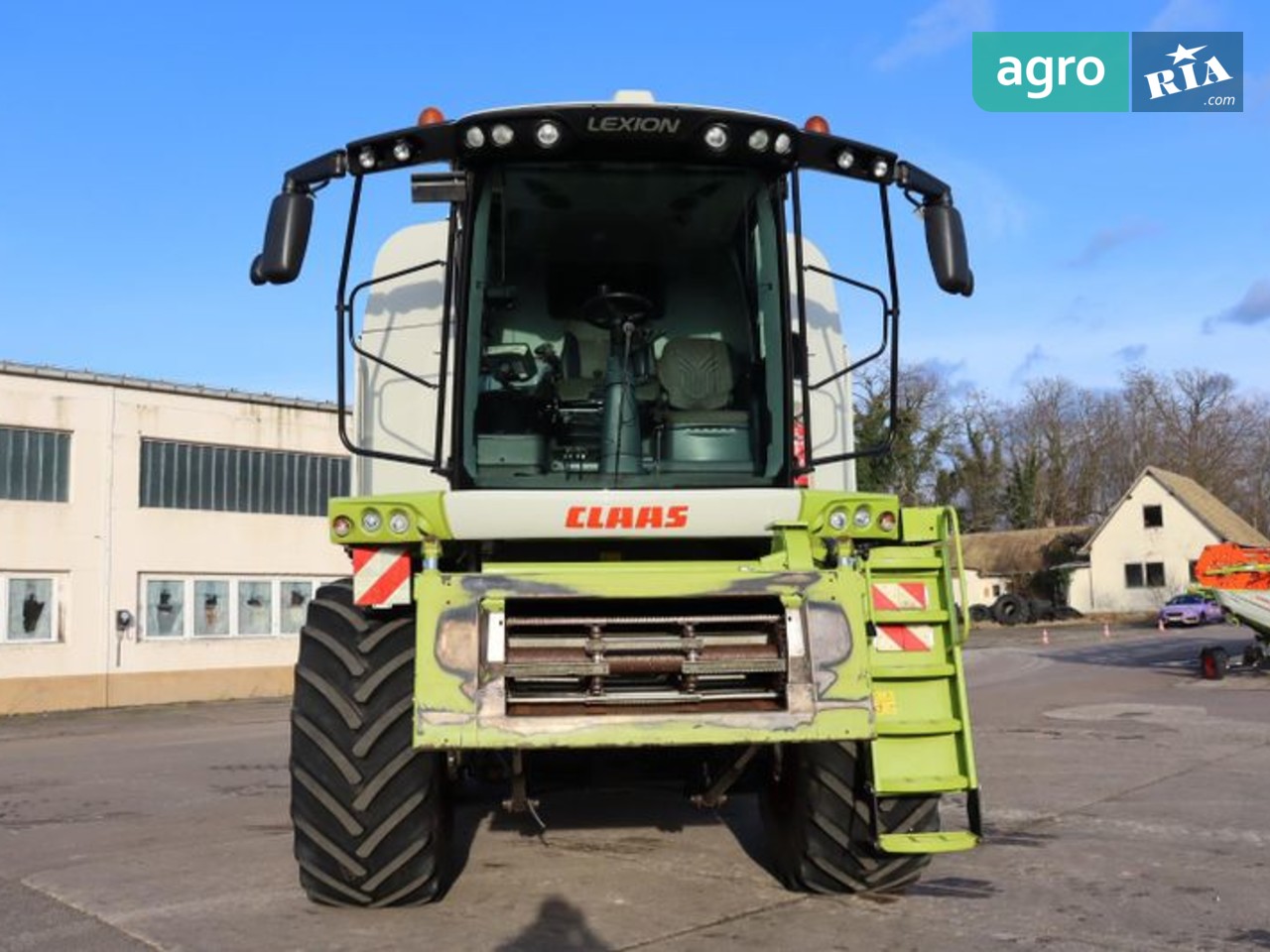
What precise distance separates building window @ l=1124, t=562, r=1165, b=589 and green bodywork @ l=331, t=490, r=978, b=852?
54.6 meters

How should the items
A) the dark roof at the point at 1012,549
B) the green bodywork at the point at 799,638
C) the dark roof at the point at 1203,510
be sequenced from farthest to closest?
the dark roof at the point at 1012,549 → the dark roof at the point at 1203,510 → the green bodywork at the point at 799,638

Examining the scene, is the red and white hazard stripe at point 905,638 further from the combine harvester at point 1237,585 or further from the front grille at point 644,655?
the combine harvester at point 1237,585

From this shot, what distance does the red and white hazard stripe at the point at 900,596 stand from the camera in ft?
17.4

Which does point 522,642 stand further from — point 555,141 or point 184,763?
point 184,763

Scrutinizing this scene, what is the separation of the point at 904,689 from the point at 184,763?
1024 centimetres

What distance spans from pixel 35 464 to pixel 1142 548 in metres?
47.9

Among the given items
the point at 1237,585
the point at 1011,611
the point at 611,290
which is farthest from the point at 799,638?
the point at 1011,611

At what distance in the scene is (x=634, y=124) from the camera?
5250mm

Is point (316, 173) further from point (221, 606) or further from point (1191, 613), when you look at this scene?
point (1191, 613)

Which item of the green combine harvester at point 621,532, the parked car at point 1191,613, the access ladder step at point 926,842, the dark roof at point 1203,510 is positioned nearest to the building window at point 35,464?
the green combine harvester at point 621,532

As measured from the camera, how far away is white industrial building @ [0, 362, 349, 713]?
22.5 metres

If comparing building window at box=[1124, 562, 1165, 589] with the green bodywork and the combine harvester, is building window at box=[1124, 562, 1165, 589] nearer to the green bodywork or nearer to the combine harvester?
the combine harvester

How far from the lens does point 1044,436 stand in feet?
238

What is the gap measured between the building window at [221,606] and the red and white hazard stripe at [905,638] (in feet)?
Result: 66.5
